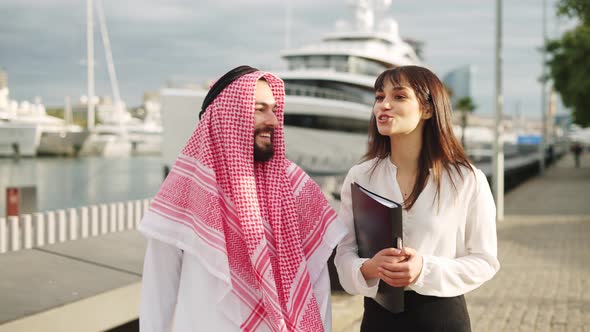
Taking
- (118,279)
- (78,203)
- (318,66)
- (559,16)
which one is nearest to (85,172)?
(78,203)

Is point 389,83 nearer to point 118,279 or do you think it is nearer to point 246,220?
point 246,220

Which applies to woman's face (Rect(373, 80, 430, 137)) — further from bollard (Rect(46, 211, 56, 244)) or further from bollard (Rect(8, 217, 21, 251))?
bollard (Rect(46, 211, 56, 244))

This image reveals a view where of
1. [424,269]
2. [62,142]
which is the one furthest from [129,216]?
[62,142]

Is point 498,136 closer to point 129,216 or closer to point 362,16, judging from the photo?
point 129,216

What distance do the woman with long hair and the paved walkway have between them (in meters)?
3.34

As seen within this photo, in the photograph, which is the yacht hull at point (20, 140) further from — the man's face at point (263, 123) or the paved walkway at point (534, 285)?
the man's face at point (263, 123)

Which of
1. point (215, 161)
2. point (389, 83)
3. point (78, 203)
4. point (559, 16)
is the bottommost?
point (78, 203)

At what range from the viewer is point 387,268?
2.01 m

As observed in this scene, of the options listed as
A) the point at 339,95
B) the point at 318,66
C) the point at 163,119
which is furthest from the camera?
the point at 318,66

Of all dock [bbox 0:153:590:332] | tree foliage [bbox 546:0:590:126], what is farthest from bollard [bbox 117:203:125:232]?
tree foliage [bbox 546:0:590:126]

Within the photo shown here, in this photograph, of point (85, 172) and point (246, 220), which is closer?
point (246, 220)

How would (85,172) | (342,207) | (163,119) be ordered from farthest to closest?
1. (85,172)
2. (163,119)
3. (342,207)

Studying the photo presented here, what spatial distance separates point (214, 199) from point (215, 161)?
5.2 inches

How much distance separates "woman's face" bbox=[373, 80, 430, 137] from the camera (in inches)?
84.8
